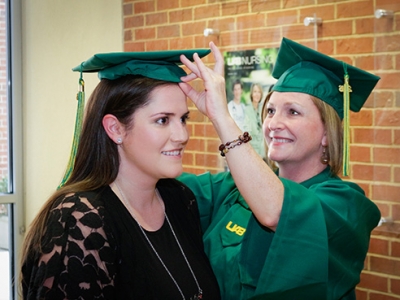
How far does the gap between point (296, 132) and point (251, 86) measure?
1.51 m

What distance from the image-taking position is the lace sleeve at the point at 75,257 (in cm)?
155

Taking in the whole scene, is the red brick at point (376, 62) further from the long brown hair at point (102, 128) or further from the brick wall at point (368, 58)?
the long brown hair at point (102, 128)

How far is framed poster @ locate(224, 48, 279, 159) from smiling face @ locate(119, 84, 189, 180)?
1.67m

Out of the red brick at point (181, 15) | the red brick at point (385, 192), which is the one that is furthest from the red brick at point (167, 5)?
the red brick at point (385, 192)

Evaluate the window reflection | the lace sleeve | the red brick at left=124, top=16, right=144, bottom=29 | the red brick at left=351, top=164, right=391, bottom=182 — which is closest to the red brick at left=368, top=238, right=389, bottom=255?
the red brick at left=351, top=164, right=391, bottom=182

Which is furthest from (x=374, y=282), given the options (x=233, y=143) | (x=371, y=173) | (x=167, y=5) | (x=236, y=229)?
(x=167, y=5)

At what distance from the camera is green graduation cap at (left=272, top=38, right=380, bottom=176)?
2.09 metres

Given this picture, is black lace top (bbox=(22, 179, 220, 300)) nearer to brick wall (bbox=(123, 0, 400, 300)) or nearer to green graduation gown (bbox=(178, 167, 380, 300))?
green graduation gown (bbox=(178, 167, 380, 300))

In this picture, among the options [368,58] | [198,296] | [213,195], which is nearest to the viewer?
[198,296]

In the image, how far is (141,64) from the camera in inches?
72.0

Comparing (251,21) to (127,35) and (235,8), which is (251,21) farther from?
(127,35)

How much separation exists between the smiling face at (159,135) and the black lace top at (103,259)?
0.14m

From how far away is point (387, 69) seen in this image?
299cm

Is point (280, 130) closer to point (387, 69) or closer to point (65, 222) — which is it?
point (65, 222)
